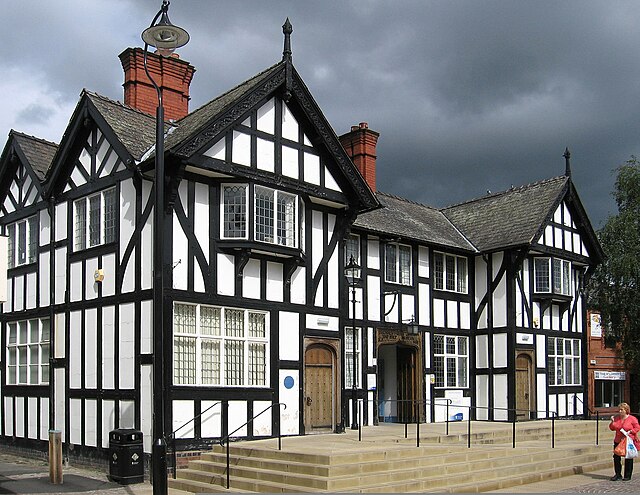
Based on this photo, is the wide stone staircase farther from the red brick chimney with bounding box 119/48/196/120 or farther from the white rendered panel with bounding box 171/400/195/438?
the red brick chimney with bounding box 119/48/196/120

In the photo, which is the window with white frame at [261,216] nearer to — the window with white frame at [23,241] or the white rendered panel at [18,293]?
the window with white frame at [23,241]

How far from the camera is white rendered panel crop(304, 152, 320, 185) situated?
21.3 meters

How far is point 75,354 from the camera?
20.7 metres

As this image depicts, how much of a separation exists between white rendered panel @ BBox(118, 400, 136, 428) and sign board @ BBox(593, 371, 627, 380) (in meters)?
23.8

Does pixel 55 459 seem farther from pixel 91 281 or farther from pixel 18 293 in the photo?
pixel 18 293

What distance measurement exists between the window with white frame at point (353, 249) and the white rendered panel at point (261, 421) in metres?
5.99

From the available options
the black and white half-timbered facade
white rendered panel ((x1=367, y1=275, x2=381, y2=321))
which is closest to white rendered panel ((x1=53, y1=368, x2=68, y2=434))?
the black and white half-timbered facade

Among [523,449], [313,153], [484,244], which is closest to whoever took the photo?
[523,449]

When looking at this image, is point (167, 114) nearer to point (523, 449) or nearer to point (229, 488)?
point (229, 488)

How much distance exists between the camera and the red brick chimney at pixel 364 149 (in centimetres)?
2848

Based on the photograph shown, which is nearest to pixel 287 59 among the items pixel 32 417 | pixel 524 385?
pixel 32 417

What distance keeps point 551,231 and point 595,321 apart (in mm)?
8183

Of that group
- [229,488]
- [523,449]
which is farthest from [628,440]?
[229,488]

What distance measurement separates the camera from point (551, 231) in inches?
1154
